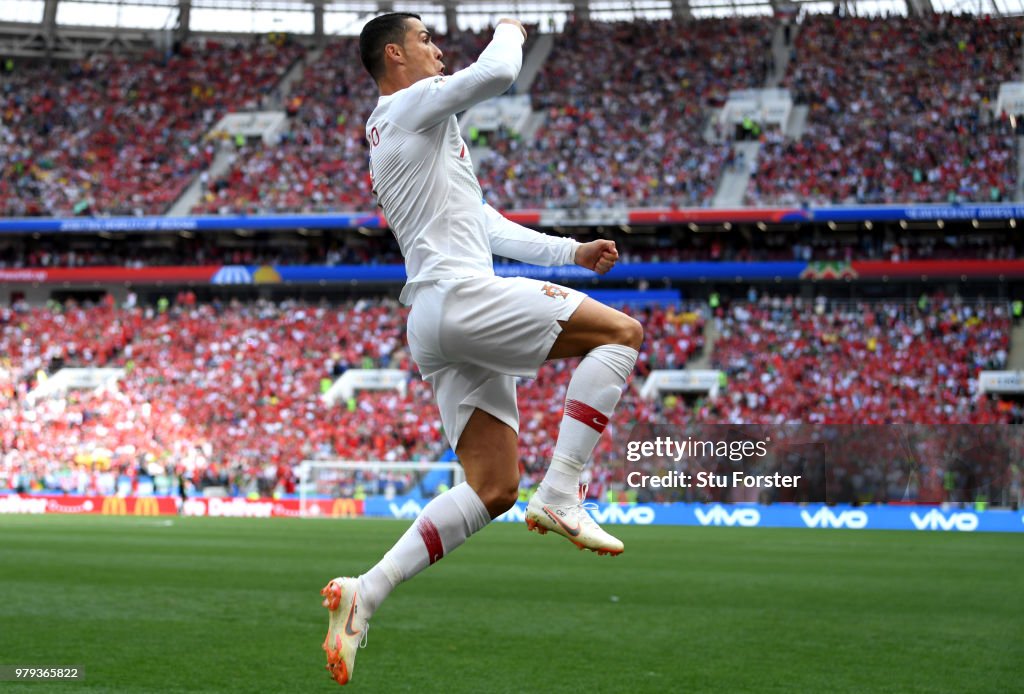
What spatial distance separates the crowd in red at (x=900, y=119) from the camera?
140ft

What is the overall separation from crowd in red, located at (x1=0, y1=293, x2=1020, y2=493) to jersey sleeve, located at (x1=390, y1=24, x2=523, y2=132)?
1128 inches

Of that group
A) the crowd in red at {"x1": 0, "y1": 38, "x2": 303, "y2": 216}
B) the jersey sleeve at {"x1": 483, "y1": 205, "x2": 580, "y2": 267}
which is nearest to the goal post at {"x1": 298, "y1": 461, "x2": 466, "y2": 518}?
the crowd in red at {"x1": 0, "y1": 38, "x2": 303, "y2": 216}

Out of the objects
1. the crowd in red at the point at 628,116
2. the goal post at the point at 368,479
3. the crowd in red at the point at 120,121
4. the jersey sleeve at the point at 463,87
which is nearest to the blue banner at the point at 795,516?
the goal post at the point at 368,479

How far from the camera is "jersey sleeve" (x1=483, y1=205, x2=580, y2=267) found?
5.68m

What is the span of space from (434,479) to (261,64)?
28247mm

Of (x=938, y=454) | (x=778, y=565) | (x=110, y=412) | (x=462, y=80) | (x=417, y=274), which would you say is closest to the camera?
(x=462, y=80)

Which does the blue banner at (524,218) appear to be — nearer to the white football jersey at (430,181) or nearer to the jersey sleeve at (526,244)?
the jersey sleeve at (526,244)

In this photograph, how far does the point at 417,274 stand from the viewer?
17.6 ft

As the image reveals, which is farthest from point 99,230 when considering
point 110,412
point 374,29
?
point 374,29

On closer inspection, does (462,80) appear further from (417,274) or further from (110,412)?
(110,412)

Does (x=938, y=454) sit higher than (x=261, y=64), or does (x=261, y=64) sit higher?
(x=261, y=64)

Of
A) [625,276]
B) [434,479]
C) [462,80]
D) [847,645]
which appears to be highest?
[625,276]

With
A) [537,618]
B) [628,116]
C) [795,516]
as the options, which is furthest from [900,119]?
[537,618]

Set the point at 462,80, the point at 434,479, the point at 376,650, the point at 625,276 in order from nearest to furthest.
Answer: the point at 462,80
the point at 376,650
the point at 434,479
the point at 625,276
